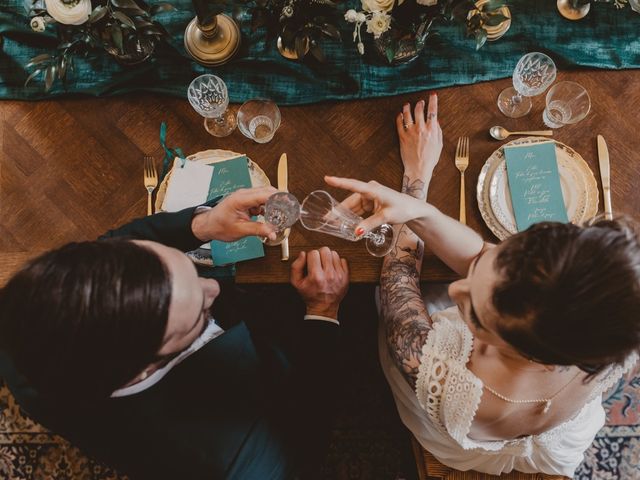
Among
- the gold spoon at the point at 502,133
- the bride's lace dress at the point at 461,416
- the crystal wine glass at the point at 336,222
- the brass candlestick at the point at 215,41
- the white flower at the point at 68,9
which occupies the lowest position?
the bride's lace dress at the point at 461,416

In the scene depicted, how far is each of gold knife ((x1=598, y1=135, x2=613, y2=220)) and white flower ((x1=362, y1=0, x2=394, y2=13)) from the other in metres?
0.88

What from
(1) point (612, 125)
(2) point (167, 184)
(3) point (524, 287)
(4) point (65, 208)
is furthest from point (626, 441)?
(4) point (65, 208)

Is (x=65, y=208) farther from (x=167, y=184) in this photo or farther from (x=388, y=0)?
(x=388, y=0)

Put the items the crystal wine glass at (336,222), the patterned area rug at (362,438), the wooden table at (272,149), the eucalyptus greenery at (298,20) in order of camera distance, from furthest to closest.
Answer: the patterned area rug at (362,438)
the wooden table at (272,149)
the crystal wine glass at (336,222)
the eucalyptus greenery at (298,20)

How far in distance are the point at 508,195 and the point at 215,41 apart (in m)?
1.15

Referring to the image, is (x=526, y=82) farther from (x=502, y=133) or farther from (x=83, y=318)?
(x=83, y=318)

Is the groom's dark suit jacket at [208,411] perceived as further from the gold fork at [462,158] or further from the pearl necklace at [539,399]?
the gold fork at [462,158]

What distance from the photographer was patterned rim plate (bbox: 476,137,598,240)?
5.07 ft

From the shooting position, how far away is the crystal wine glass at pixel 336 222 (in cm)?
148

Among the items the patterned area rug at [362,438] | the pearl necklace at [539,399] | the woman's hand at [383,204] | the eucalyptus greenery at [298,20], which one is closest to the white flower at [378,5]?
the eucalyptus greenery at [298,20]

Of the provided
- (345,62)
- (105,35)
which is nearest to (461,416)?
(345,62)

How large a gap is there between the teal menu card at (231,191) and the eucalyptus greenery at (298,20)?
16.6 inches

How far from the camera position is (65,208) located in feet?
5.31

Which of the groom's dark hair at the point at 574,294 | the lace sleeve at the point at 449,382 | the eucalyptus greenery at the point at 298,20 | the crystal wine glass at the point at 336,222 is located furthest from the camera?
the crystal wine glass at the point at 336,222
